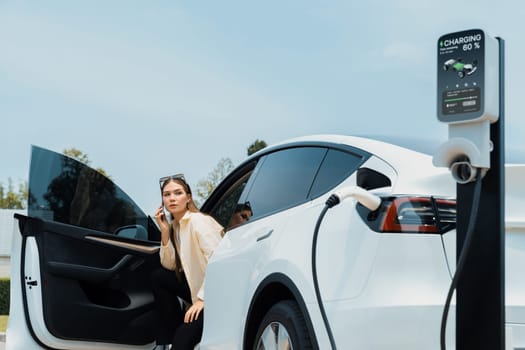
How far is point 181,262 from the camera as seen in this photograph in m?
5.23

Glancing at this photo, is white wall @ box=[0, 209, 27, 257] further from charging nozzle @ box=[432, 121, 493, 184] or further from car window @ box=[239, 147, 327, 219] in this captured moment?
charging nozzle @ box=[432, 121, 493, 184]

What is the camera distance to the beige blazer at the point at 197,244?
5.06 m

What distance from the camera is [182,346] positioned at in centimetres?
500

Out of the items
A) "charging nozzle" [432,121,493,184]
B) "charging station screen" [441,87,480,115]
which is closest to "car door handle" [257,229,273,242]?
"charging nozzle" [432,121,493,184]

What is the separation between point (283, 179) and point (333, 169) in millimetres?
539

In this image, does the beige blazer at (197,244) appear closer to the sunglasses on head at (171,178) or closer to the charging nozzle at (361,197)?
the sunglasses on head at (171,178)

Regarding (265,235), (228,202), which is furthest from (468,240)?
(228,202)

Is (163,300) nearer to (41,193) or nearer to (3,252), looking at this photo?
(41,193)

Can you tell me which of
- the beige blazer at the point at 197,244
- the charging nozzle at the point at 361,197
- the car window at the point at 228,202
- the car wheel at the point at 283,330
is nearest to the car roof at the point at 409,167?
the charging nozzle at the point at 361,197

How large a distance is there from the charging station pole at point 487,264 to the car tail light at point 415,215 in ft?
0.84

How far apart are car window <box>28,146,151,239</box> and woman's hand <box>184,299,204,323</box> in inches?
30.9

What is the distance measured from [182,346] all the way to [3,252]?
43.1m

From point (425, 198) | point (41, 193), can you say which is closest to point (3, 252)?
point (41, 193)

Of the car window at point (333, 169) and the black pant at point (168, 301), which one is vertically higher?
the car window at point (333, 169)
